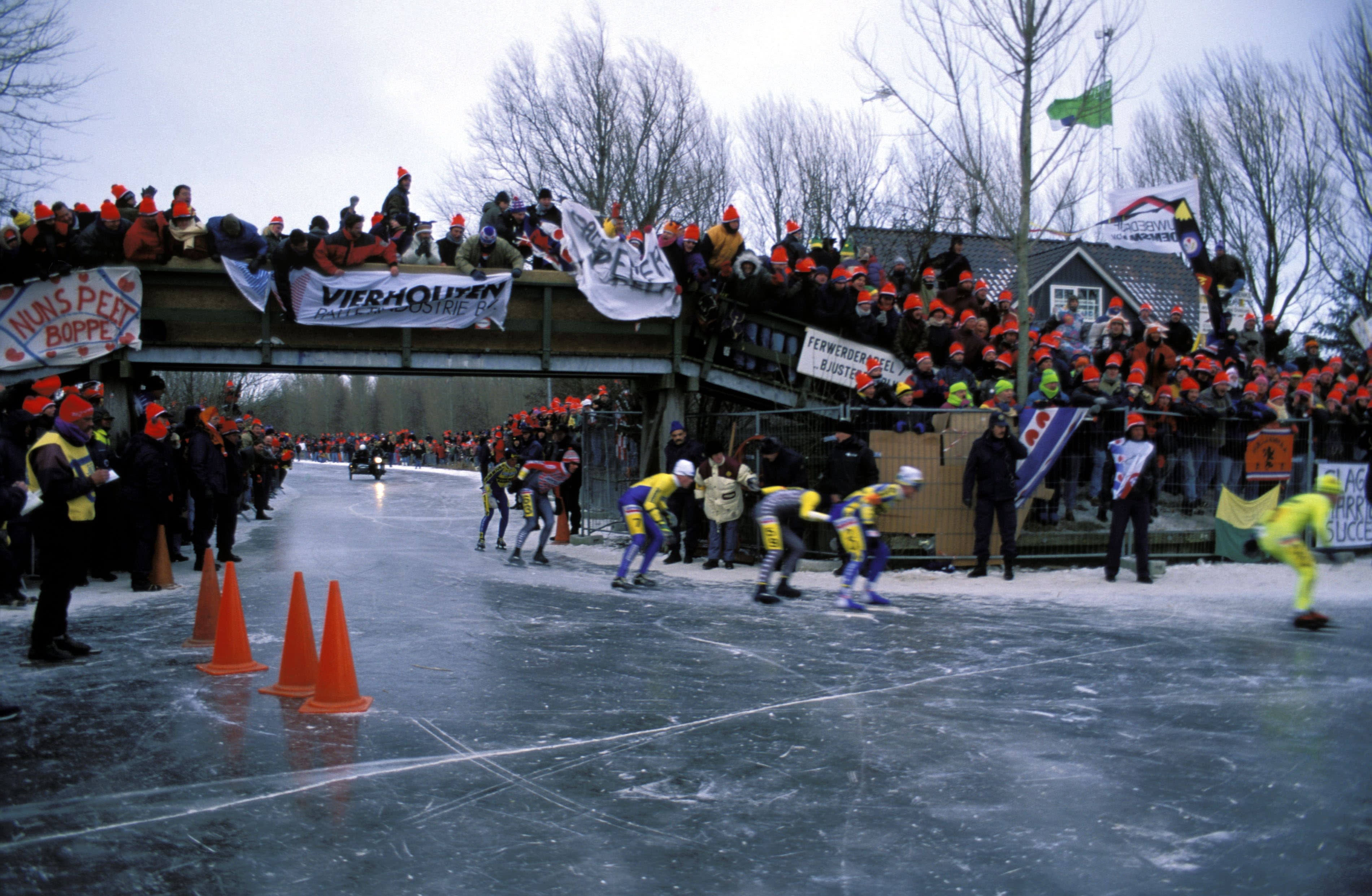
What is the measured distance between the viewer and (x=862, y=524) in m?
10.3

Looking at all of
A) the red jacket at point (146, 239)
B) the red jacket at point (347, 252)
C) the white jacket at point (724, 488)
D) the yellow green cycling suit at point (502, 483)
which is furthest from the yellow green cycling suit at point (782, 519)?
the red jacket at point (146, 239)

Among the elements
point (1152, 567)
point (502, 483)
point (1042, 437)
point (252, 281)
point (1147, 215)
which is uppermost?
point (1147, 215)

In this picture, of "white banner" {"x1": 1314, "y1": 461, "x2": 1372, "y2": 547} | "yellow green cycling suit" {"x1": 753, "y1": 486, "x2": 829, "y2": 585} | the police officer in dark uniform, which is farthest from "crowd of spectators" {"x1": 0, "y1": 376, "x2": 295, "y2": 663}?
"white banner" {"x1": 1314, "y1": 461, "x2": 1372, "y2": 547}

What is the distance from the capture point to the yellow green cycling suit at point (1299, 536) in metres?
8.99

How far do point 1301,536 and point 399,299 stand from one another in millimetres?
11471

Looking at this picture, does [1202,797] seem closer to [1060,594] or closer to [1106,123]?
[1060,594]

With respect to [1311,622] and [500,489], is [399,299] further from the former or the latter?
[1311,622]

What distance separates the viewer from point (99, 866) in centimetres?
381

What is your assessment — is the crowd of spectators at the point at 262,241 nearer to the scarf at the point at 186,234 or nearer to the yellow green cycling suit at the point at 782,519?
the scarf at the point at 186,234

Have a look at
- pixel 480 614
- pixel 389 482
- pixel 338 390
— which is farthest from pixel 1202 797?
pixel 338 390

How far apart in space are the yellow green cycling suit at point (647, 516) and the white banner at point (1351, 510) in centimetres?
903

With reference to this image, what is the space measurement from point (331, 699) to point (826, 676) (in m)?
3.27

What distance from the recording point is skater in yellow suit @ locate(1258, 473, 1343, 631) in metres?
8.98

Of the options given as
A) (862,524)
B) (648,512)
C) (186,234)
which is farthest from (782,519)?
(186,234)
